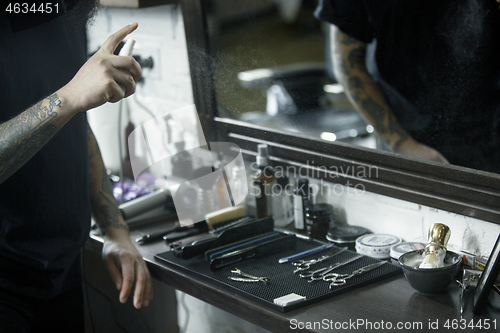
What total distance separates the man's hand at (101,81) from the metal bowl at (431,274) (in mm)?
667

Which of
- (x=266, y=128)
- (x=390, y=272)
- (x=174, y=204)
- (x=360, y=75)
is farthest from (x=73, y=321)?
(x=360, y=75)

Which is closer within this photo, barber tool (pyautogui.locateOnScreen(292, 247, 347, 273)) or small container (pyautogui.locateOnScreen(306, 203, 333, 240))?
barber tool (pyautogui.locateOnScreen(292, 247, 347, 273))

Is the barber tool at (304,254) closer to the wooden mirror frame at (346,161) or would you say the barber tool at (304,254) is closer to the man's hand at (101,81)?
the wooden mirror frame at (346,161)

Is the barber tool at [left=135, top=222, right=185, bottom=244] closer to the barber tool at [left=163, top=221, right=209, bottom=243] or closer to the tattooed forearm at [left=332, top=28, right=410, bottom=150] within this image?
the barber tool at [left=163, top=221, right=209, bottom=243]

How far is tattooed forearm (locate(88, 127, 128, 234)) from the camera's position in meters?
1.46

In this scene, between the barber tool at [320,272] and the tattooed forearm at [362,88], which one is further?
the tattooed forearm at [362,88]

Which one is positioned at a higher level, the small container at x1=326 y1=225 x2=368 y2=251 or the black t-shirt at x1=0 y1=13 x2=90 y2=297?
the black t-shirt at x1=0 y1=13 x2=90 y2=297

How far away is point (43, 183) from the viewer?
1.24 m

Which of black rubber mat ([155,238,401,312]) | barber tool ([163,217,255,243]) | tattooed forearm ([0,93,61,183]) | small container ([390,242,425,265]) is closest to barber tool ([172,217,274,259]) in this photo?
black rubber mat ([155,238,401,312])

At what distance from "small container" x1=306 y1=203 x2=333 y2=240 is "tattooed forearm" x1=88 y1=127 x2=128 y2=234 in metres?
0.53

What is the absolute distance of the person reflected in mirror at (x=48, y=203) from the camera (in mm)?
1198

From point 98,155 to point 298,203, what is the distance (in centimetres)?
61

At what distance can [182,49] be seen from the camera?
1724 millimetres

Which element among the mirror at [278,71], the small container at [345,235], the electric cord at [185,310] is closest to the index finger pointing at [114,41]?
the mirror at [278,71]
